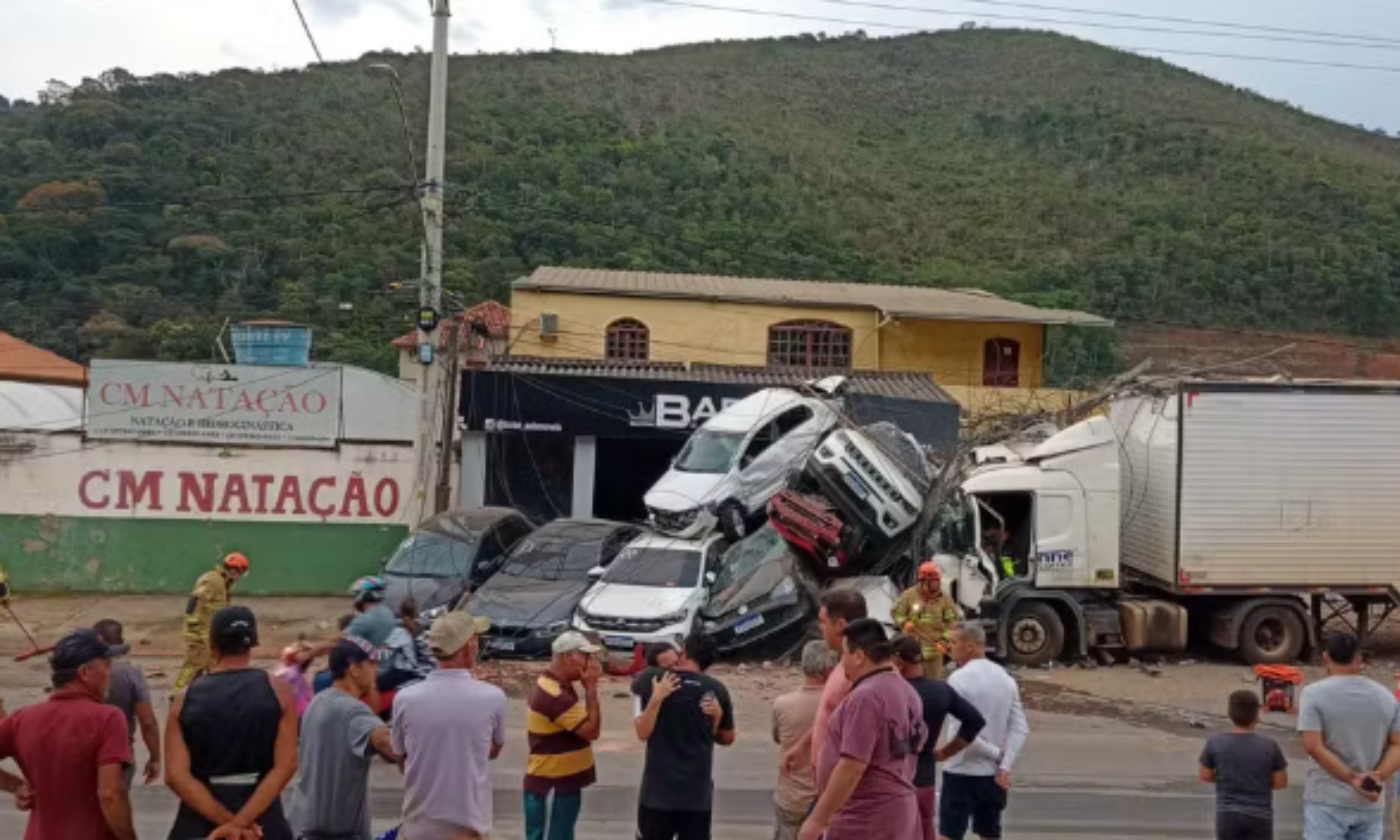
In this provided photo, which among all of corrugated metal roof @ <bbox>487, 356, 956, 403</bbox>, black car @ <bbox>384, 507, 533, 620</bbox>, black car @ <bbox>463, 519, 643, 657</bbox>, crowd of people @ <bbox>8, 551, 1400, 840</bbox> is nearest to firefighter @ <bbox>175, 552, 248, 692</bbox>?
crowd of people @ <bbox>8, 551, 1400, 840</bbox>

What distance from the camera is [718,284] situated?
3650 centimetres

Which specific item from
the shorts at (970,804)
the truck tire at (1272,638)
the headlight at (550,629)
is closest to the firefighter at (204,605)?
the headlight at (550,629)

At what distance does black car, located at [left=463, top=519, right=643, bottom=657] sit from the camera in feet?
Result: 53.4

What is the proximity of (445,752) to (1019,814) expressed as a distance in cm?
544

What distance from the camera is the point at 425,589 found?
17719 millimetres

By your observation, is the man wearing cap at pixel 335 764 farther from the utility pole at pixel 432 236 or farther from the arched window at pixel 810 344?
the arched window at pixel 810 344

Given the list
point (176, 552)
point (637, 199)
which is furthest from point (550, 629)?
point (637, 199)

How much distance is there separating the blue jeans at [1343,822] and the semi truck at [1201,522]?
10840mm

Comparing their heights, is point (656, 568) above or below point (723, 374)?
below

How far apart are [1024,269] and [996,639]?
42315mm

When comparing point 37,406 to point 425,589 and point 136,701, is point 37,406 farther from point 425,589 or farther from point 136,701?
point 136,701

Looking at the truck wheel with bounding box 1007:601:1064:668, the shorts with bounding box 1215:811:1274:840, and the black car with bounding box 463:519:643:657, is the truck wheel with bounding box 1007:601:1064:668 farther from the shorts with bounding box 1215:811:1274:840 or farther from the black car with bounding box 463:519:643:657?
the shorts with bounding box 1215:811:1274:840

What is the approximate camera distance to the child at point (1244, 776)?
6.40 m

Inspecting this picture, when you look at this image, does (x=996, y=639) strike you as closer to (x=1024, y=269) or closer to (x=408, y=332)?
(x=408, y=332)
